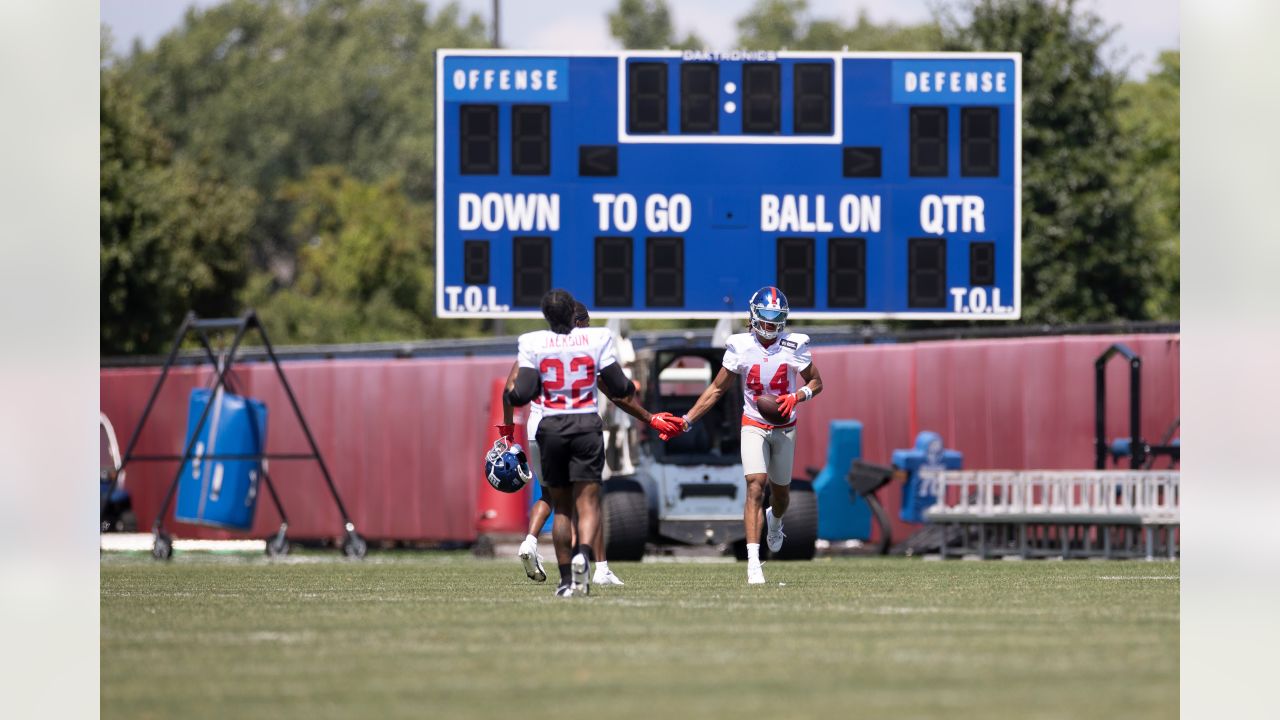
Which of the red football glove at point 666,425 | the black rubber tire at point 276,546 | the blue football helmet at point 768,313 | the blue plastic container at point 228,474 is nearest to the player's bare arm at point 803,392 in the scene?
the blue football helmet at point 768,313

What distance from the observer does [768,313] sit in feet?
52.8

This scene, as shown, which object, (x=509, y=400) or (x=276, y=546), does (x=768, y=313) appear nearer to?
(x=509, y=400)

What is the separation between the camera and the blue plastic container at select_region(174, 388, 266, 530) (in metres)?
29.2

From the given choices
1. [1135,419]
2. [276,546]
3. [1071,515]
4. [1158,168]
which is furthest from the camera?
[1158,168]

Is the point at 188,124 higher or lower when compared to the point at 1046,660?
higher

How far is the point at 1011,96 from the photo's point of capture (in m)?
24.9

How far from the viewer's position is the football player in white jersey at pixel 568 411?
13.9 meters

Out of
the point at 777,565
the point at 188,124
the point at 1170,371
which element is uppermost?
the point at 188,124

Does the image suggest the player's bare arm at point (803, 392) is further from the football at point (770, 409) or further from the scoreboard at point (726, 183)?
the scoreboard at point (726, 183)

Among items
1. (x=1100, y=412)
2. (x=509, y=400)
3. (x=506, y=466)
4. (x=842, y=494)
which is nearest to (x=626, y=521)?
(x=842, y=494)

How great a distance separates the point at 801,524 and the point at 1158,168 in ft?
117
